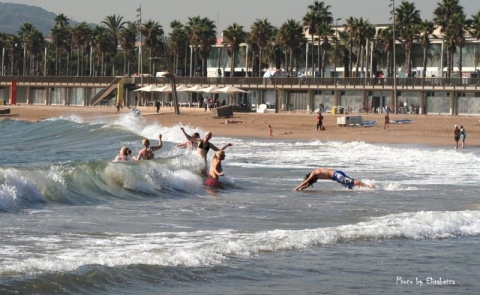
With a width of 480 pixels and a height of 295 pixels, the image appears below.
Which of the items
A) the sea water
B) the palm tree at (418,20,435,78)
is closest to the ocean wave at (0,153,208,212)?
the sea water

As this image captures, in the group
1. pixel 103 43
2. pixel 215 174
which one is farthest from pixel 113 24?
pixel 215 174

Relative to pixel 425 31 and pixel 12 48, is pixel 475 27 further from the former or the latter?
pixel 12 48

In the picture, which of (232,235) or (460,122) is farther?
(460,122)

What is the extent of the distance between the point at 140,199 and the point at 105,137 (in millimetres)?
25825

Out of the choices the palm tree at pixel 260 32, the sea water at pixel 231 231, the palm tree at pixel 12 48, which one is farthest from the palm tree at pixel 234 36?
the sea water at pixel 231 231

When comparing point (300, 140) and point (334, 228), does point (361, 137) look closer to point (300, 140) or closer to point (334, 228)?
point (300, 140)


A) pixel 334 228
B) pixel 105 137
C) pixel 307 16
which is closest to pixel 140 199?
pixel 334 228

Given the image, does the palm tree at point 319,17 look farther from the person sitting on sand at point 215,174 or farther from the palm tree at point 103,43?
the person sitting on sand at point 215,174

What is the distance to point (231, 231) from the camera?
14.4 metres

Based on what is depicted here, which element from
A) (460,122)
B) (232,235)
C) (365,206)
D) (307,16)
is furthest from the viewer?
(307,16)

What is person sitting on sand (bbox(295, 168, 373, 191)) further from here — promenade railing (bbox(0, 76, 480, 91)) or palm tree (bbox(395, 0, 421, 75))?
palm tree (bbox(395, 0, 421, 75))

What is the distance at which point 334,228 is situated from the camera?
14.8 meters

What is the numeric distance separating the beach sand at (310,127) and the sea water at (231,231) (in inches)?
758

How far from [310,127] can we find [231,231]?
41176mm
